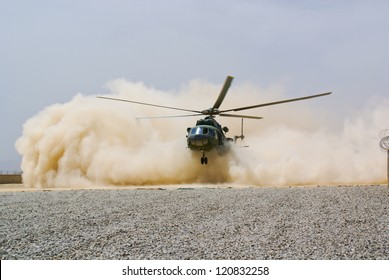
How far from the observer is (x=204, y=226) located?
13047mm

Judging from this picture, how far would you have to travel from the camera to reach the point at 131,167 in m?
32.1

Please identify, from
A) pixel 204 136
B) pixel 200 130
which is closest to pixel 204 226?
pixel 204 136

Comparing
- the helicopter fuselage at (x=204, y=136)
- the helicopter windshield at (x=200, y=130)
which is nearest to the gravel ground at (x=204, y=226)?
the helicopter fuselage at (x=204, y=136)

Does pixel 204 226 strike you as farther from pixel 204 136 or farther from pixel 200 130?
pixel 200 130

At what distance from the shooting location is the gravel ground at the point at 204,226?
10836mm

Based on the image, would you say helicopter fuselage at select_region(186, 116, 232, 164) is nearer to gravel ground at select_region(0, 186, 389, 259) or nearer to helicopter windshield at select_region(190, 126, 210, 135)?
helicopter windshield at select_region(190, 126, 210, 135)

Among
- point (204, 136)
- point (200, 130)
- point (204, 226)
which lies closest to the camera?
point (204, 226)

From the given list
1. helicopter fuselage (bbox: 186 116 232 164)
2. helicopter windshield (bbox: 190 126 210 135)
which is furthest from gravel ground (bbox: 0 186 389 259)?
helicopter windshield (bbox: 190 126 210 135)

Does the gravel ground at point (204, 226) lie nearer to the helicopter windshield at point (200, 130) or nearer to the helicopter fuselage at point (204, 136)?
the helicopter fuselage at point (204, 136)

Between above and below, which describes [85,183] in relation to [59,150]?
below

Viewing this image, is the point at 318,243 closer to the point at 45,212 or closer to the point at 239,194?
the point at 239,194

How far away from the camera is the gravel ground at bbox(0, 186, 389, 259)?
10.8m
